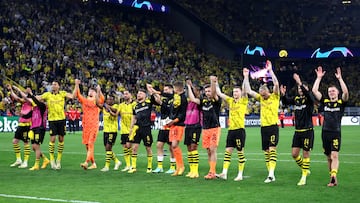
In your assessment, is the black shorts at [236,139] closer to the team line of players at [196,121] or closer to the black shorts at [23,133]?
the team line of players at [196,121]

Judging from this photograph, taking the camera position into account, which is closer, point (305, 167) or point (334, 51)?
point (305, 167)

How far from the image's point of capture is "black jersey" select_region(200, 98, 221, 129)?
1636cm

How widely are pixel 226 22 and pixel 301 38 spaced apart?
8312mm

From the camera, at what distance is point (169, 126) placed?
1725 centimetres

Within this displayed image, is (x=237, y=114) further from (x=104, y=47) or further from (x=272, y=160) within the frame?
(x=104, y=47)

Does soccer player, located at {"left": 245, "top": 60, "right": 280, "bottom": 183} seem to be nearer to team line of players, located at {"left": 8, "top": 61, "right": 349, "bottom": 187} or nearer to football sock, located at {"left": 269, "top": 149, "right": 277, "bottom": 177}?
team line of players, located at {"left": 8, "top": 61, "right": 349, "bottom": 187}

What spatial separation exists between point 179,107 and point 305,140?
3819mm

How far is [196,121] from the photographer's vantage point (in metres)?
16.8

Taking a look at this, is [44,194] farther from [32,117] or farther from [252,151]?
[252,151]

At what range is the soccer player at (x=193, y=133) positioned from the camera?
54.5ft

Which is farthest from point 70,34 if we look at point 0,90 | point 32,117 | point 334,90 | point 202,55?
point 334,90

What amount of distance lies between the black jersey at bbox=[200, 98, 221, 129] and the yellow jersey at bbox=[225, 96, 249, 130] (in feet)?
1.36

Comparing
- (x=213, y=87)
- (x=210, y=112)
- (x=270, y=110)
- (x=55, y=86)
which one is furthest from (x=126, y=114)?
(x=270, y=110)

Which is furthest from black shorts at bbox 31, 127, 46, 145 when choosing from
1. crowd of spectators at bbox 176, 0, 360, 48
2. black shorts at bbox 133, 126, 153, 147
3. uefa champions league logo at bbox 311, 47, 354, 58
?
uefa champions league logo at bbox 311, 47, 354, 58
